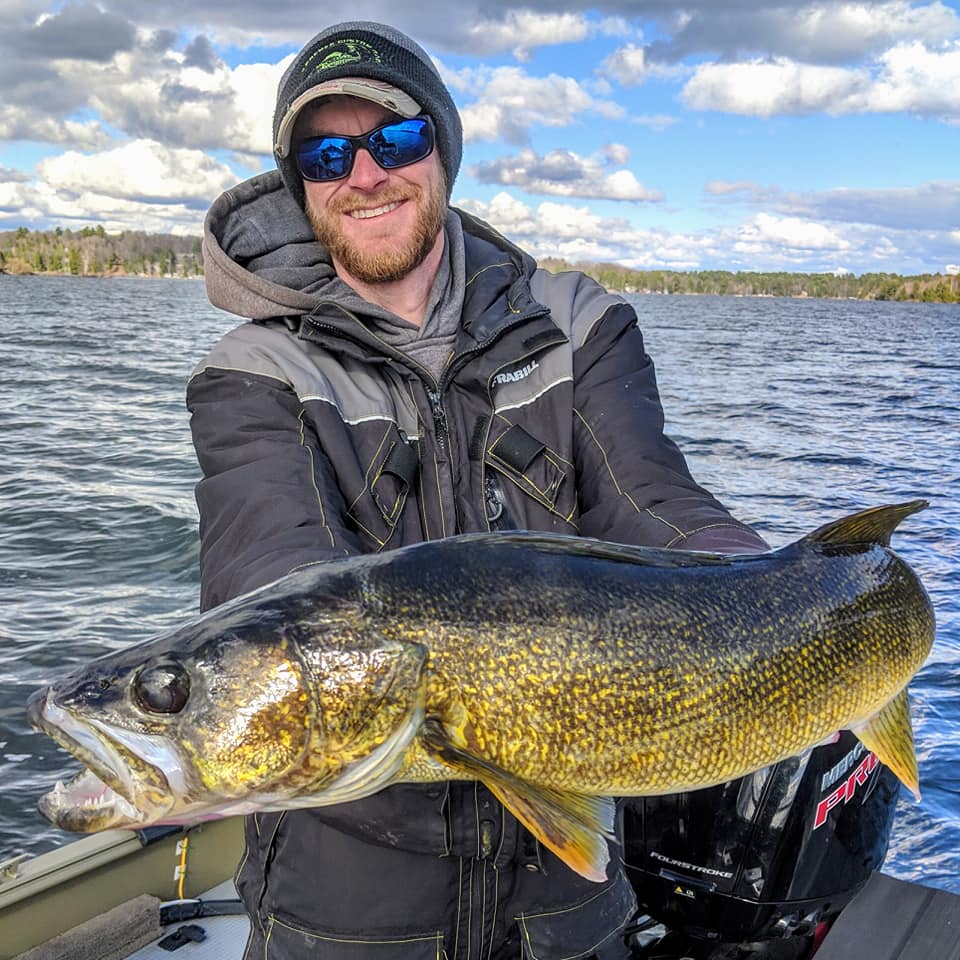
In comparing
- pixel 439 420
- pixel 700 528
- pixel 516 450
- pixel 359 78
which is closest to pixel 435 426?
pixel 439 420

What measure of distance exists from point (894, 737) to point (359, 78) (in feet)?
9.72

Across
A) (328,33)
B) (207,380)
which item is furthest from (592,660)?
(328,33)

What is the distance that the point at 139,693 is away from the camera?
2.15 metres

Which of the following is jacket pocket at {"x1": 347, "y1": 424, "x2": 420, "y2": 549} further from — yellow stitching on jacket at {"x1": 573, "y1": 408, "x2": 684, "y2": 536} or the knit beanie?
the knit beanie

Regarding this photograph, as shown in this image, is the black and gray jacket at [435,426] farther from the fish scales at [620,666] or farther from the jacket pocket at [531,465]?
the fish scales at [620,666]

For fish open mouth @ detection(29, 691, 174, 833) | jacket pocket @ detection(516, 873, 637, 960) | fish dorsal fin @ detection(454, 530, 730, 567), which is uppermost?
fish dorsal fin @ detection(454, 530, 730, 567)

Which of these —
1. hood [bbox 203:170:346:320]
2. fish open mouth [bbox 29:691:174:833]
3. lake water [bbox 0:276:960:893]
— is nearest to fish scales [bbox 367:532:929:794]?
fish open mouth [bbox 29:691:174:833]

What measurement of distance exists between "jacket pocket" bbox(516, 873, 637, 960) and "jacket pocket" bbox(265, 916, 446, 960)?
0.29 metres

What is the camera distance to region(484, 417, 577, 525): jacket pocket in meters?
3.41

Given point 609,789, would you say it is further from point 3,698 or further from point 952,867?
point 3,698

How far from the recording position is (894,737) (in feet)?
9.69

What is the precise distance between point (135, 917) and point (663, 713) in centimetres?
327

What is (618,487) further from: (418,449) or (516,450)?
(418,449)

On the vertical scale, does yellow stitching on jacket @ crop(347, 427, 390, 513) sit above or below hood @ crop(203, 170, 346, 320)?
below
